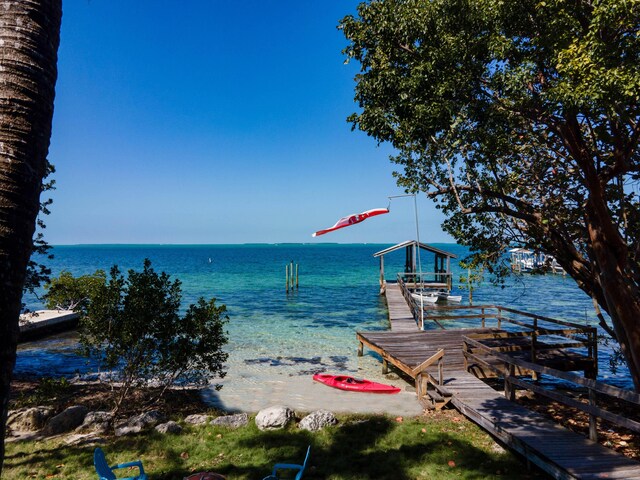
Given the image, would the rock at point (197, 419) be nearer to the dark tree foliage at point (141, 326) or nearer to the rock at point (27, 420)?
the dark tree foliage at point (141, 326)

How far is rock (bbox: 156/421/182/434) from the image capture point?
9.20 meters

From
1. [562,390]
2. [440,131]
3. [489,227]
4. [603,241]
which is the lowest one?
[562,390]

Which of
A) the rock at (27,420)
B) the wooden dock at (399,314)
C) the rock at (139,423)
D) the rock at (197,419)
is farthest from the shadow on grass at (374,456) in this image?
the wooden dock at (399,314)

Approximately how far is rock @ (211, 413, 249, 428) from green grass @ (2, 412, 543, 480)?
0.32 m

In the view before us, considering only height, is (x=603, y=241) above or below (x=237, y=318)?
above

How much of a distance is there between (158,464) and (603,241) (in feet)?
33.0

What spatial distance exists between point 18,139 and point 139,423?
8.80 meters

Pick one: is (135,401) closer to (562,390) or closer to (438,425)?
(438,425)

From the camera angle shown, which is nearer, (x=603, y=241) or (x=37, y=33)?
(x=37, y=33)

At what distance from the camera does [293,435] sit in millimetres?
9250

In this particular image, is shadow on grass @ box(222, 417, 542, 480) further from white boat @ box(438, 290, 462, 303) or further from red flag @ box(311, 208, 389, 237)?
white boat @ box(438, 290, 462, 303)

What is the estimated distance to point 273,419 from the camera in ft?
31.8

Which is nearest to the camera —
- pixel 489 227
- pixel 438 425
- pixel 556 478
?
pixel 556 478

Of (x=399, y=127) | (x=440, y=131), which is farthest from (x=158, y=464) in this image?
(x=440, y=131)
